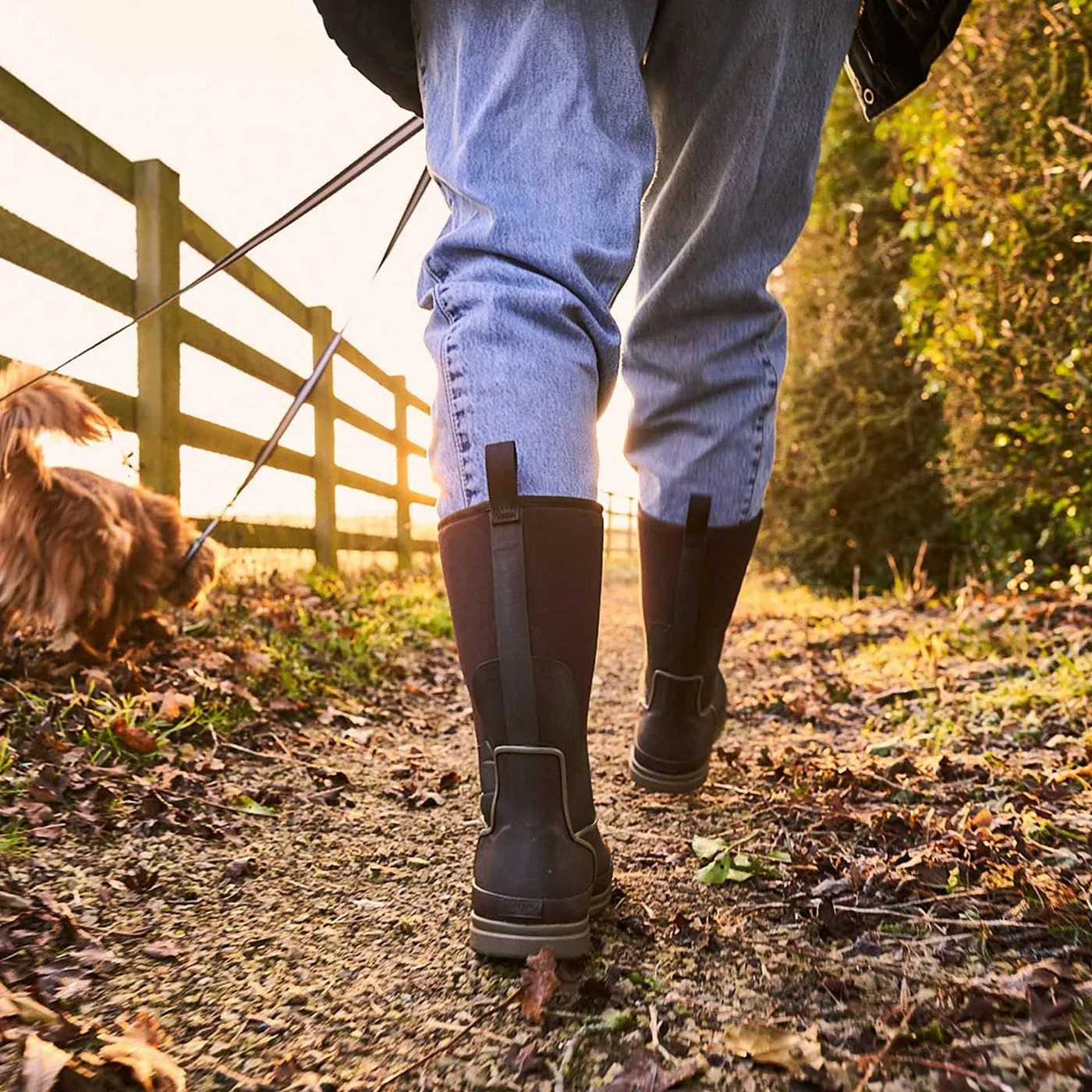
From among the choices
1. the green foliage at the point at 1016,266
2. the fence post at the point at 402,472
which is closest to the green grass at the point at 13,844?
the green foliage at the point at 1016,266

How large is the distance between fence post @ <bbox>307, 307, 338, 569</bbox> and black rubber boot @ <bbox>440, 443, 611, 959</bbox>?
4.75 m

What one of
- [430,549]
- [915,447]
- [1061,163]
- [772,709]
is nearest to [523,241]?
[772,709]

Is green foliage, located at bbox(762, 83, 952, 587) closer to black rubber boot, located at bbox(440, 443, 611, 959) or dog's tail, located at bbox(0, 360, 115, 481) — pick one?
dog's tail, located at bbox(0, 360, 115, 481)

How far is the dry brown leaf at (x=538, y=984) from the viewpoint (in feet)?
3.23

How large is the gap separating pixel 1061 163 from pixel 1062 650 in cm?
198

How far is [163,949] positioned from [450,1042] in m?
0.45

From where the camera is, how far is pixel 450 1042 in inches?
37.3

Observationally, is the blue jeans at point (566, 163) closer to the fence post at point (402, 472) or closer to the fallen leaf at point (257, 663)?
the fallen leaf at point (257, 663)

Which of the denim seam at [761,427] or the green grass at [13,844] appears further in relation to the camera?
the denim seam at [761,427]

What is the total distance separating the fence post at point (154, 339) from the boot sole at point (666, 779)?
8.66ft

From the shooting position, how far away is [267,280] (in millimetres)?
4891

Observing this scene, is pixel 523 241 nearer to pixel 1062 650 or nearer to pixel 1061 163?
pixel 1062 650

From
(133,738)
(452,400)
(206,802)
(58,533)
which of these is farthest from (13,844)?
(58,533)

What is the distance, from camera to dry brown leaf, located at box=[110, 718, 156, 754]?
1.94 metres
